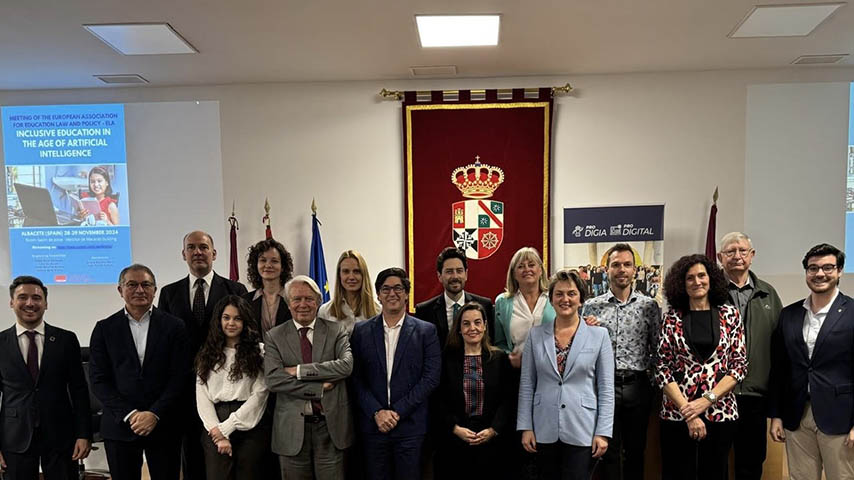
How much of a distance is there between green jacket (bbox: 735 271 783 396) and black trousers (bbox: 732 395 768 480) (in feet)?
0.29

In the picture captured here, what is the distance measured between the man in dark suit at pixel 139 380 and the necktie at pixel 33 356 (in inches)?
12.8

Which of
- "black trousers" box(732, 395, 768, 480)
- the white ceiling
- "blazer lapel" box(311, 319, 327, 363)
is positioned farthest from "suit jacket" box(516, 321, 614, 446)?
the white ceiling

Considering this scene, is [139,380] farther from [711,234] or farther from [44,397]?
[711,234]

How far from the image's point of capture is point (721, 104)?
5168 mm

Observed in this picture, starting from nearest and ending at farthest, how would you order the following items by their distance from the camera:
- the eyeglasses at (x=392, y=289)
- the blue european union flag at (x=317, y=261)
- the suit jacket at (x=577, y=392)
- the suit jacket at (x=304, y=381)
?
the suit jacket at (x=577, y=392)
the suit jacket at (x=304, y=381)
the eyeglasses at (x=392, y=289)
the blue european union flag at (x=317, y=261)

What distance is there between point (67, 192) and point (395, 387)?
4.59 metres

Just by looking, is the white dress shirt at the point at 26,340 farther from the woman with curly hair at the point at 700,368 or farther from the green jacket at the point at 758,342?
the green jacket at the point at 758,342

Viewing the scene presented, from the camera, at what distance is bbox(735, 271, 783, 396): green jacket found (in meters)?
2.97

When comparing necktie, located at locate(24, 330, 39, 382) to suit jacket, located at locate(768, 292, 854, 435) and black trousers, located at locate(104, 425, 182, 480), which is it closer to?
black trousers, located at locate(104, 425, 182, 480)

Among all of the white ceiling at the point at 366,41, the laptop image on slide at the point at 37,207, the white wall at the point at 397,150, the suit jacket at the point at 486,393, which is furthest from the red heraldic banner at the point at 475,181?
the laptop image on slide at the point at 37,207

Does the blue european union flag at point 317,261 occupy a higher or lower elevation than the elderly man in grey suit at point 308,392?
higher

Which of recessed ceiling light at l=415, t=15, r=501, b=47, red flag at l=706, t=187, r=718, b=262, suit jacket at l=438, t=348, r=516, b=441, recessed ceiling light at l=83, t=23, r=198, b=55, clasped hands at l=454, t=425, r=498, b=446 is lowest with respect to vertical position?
clasped hands at l=454, t=425, r=498, b=446

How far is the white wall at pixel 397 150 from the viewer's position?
204 inches

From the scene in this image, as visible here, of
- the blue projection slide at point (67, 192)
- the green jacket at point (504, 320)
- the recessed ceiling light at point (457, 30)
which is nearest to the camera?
the green jacket at point (504, 320)
